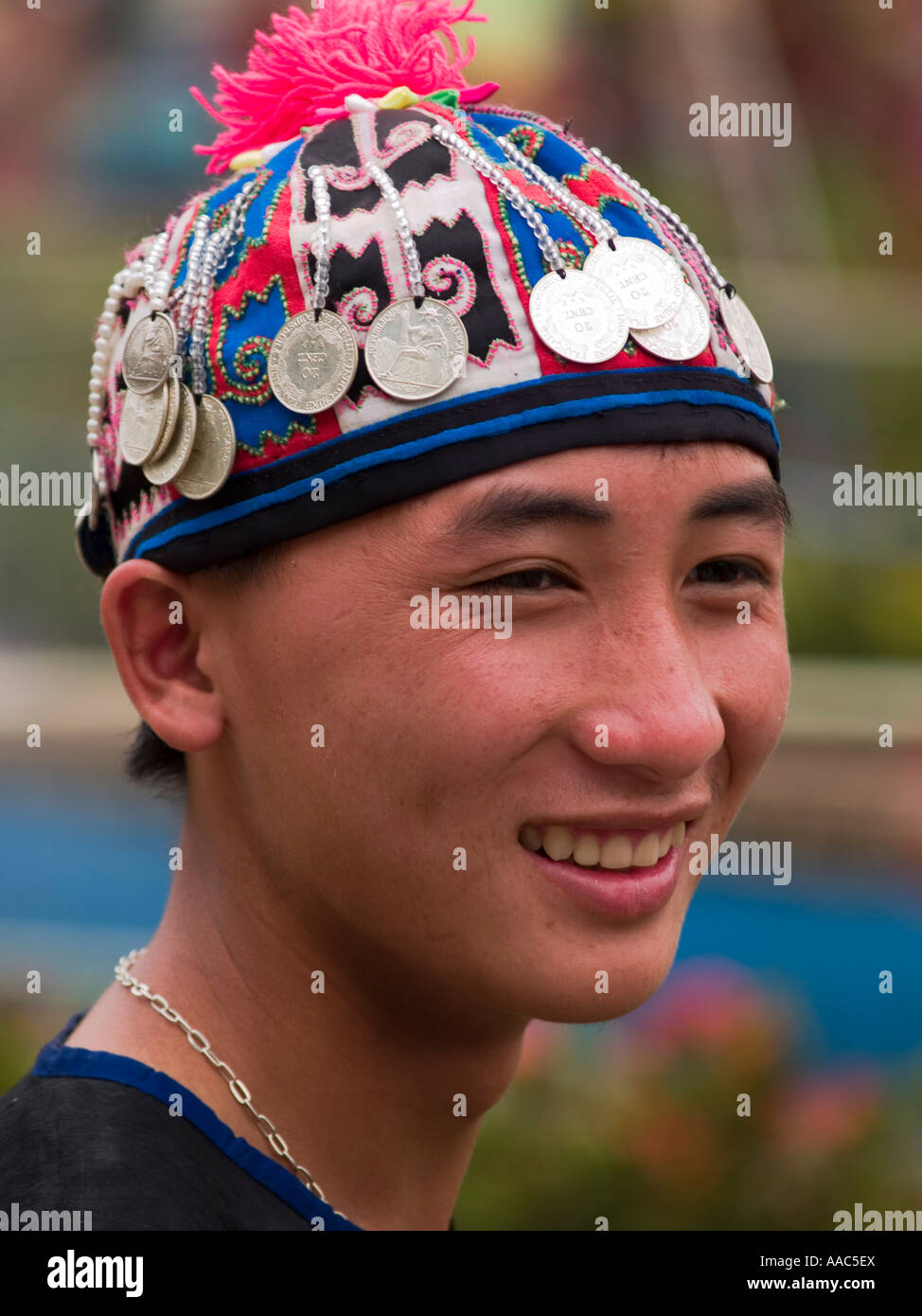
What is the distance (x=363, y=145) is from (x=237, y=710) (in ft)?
3.10

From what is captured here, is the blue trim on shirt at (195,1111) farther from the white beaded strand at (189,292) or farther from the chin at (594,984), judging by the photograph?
the white beaded strand at (189,292)

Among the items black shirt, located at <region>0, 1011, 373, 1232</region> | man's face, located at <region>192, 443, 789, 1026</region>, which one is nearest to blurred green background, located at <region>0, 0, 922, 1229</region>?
man's face, located at <region>192, 443, 789, 1026</region>

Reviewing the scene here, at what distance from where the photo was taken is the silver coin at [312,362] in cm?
219

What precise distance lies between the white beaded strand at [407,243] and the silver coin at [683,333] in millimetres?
338

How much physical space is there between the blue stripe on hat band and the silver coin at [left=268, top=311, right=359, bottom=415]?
113mm

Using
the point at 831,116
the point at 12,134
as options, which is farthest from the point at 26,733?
the point at 831,116

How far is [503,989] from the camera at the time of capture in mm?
2203

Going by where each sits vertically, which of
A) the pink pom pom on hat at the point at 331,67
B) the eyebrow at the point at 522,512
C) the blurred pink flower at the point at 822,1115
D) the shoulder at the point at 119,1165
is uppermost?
the pink pom pom on hat at the point at 331,67

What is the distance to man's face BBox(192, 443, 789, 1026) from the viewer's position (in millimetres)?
2104

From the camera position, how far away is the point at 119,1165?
207 centimetres

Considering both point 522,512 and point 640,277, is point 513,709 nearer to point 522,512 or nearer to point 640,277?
point 522,512

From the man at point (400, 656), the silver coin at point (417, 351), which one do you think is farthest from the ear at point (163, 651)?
the silver coin at point (417, 351)

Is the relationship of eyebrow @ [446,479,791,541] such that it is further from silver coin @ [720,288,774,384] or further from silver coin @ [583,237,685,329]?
silver coin @ [720,288,774,384]

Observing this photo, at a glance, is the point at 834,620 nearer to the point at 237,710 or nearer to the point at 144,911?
the point at 144,911
